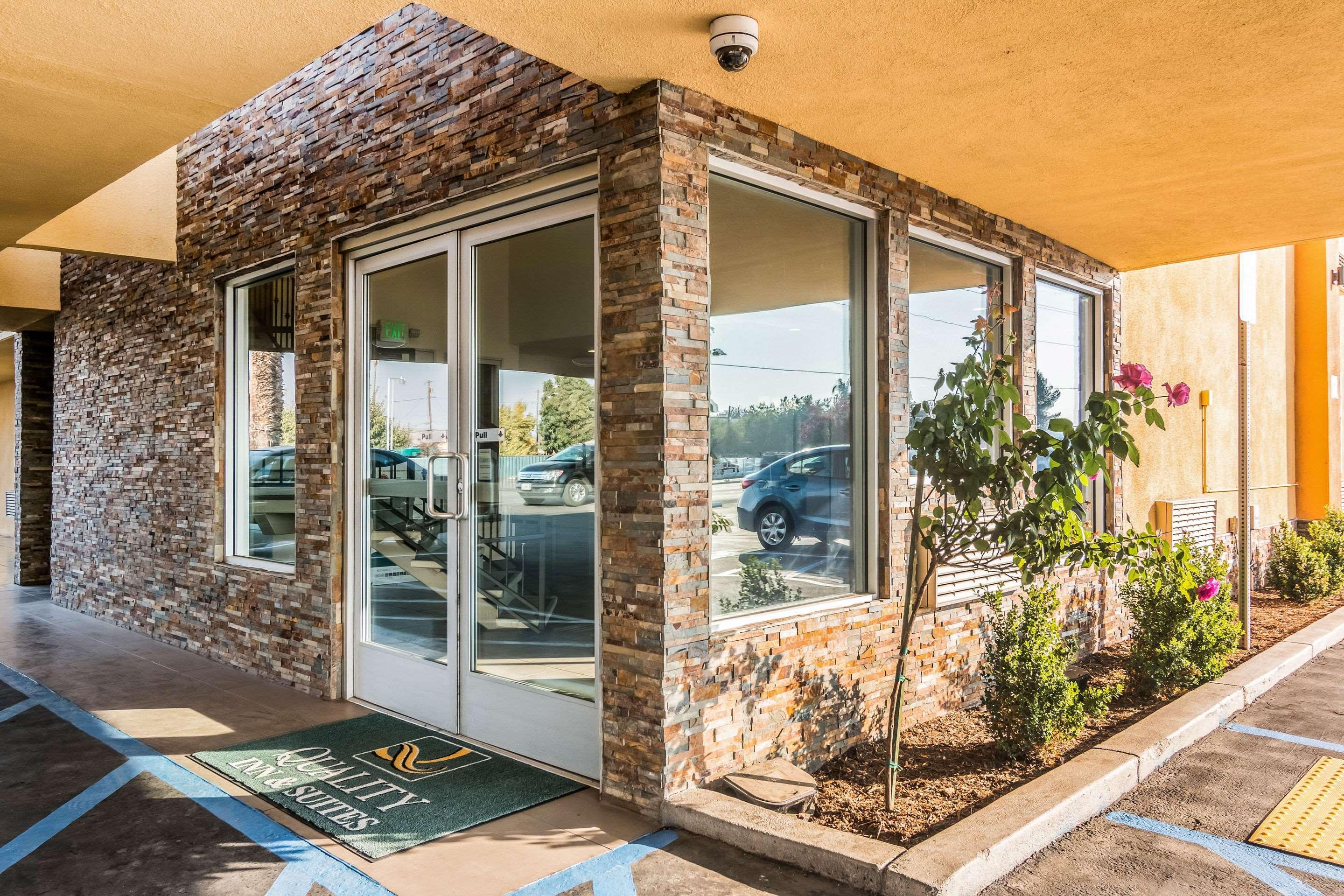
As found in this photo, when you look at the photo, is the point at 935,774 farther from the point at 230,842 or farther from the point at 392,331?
the point at 392,331

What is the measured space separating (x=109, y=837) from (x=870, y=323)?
398 centimetres

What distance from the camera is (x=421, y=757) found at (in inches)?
167

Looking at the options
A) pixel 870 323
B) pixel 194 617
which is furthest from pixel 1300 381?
pixel 194 617

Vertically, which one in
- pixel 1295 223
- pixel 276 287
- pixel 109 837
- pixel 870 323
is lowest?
pixel 109 837

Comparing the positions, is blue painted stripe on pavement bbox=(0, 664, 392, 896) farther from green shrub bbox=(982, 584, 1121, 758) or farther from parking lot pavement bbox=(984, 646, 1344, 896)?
green shrub bbox=(982, 584, 1121, 758)

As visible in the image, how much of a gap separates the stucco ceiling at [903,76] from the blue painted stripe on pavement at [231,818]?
2.91 metres

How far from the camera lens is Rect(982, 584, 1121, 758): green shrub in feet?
13.7

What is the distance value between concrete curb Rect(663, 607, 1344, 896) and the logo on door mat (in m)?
1.17

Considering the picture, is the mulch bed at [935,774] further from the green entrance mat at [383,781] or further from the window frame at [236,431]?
the window frame at [236,431]

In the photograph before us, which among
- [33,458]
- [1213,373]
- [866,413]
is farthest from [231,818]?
[1213,373]

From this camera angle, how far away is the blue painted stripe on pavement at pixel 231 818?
10.1 ft

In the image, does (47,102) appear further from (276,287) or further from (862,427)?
(862,427)

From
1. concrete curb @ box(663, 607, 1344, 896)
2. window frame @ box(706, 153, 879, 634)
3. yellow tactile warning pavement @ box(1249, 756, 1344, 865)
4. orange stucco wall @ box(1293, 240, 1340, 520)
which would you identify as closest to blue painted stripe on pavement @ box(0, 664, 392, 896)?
concrete curb @ box(663, 607, 1344, 896)

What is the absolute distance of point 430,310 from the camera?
15.9 feet
